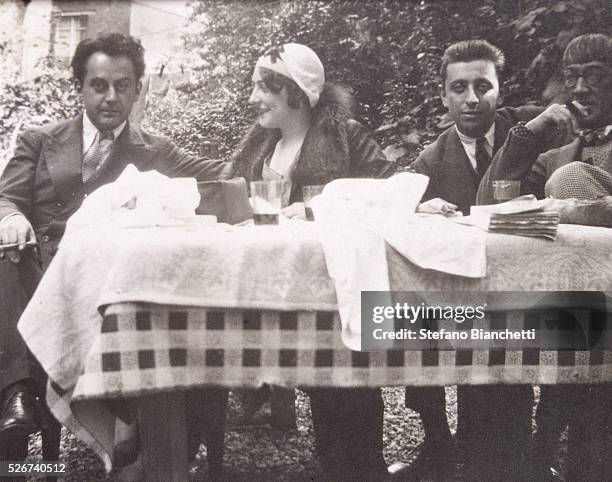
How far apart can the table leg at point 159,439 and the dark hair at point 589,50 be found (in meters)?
1.48

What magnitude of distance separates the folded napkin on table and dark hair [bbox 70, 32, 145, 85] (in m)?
0.98

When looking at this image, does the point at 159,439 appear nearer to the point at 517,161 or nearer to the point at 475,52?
the point at 517,161

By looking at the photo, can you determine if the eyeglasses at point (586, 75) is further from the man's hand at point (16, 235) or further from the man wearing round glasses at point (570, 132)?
the man's hand at point (16, 235)

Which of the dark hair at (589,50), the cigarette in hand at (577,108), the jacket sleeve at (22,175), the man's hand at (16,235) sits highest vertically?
the dark hair at (589,50)

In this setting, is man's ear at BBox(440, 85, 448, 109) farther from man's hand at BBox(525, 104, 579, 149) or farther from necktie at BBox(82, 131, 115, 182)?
necktie at BBox(82, 131, 115, 182)

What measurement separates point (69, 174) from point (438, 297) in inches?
47.6

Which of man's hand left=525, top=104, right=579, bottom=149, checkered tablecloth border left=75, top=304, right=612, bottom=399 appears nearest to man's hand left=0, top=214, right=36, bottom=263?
checkered tablecloth border left=75, top=304, right=612, bottom=399

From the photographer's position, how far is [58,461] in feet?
4.93

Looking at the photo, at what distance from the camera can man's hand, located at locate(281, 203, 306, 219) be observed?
1.50 m

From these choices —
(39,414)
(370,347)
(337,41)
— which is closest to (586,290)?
(370,347)

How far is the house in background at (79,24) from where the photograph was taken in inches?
71.3

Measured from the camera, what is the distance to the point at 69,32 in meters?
1.84

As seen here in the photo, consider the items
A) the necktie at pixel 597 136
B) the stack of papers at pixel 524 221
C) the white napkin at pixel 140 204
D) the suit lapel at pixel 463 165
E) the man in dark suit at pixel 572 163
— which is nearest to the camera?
the stack of papers at pixel 524 221

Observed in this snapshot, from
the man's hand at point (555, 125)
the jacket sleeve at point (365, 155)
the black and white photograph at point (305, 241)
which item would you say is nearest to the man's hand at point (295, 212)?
the black and white photograph at point (305, 241)
